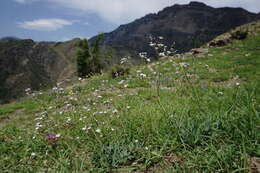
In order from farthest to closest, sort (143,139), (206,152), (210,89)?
(210,89) < (143,139) < (206,152)

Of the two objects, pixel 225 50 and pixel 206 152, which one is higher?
pixel 225 50

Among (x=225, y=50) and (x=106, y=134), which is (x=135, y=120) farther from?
(x=225, y=50)

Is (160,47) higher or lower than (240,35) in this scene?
lower

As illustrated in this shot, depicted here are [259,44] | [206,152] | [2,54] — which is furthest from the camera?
[2,54]

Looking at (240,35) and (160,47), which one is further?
(240,35)

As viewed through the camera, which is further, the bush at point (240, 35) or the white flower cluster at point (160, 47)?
the bush at point (240, 35)

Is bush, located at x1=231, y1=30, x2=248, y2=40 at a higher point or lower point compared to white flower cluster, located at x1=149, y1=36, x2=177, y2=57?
higher

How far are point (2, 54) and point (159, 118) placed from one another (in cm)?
21154

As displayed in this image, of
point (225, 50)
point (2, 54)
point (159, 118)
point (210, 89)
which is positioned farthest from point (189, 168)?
point (2, 54)

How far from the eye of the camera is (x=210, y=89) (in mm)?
7852

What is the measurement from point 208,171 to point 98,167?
1.64 metres

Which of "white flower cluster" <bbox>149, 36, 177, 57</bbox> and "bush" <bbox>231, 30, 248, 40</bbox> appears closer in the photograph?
"white flower cluster" <bbox>149, 36, 177, 57</bbox>

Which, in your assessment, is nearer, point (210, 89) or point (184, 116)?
point (184, 116)

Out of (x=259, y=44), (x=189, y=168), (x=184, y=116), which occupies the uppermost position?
(x=259, y=44)
